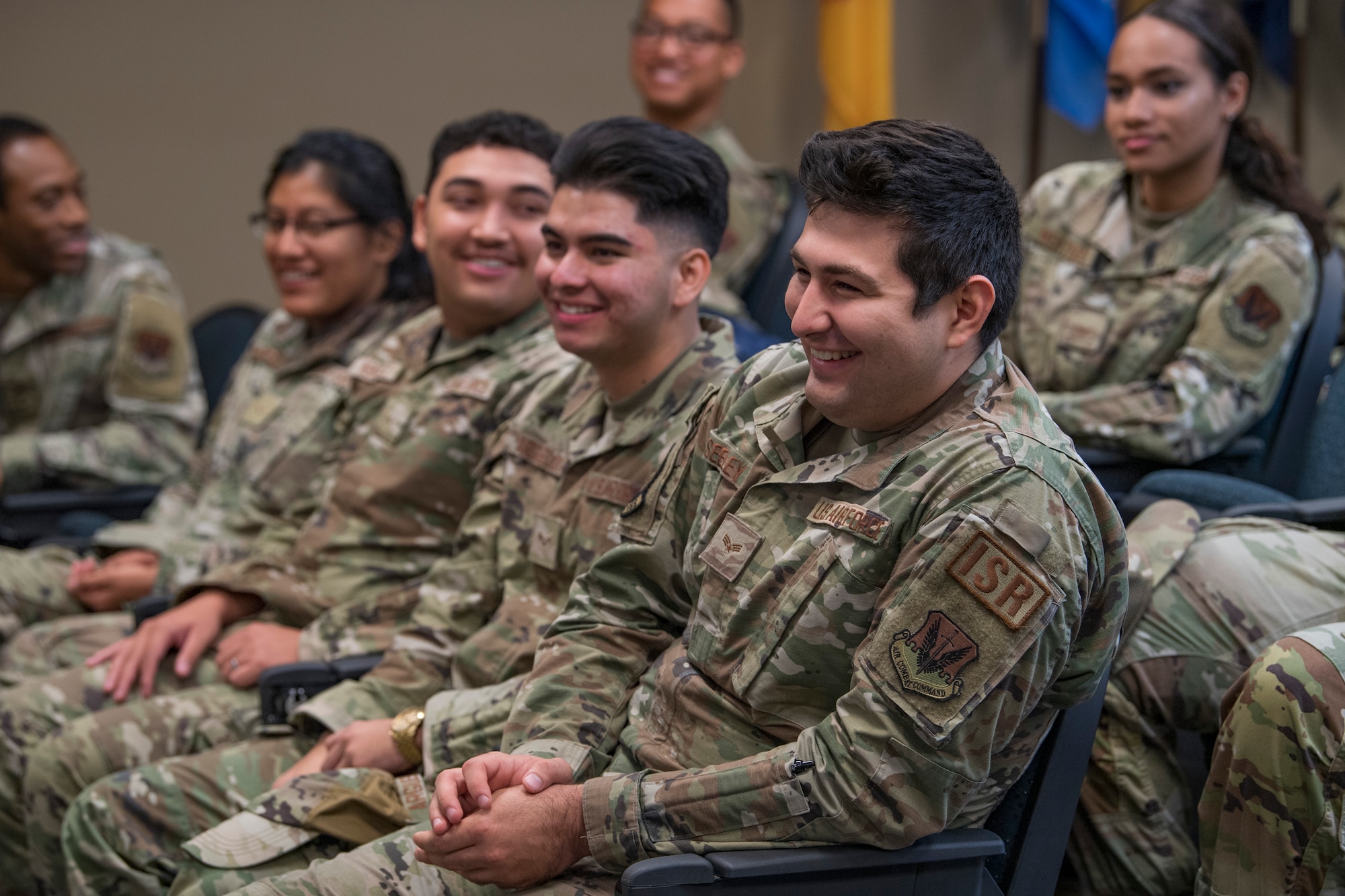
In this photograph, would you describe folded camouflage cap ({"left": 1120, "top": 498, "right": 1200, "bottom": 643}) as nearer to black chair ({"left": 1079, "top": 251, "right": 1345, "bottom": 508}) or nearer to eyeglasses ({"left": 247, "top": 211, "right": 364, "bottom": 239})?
black chair ({"left": 1079, "top": 251, "right": 1345, "bottom": 508})

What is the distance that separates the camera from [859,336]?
1.24 m

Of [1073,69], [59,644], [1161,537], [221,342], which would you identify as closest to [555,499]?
[1161,537]

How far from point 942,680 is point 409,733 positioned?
841 millimetres

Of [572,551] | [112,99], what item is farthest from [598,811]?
[112,99]

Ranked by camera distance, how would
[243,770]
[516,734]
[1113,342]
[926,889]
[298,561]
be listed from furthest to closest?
1. [1113,342]
2. [298,561]
3. [243,770]
4. [516,734]
5. [926,889]

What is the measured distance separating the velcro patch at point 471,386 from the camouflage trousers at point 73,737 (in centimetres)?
59

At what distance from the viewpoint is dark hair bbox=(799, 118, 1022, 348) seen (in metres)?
→ 1.22

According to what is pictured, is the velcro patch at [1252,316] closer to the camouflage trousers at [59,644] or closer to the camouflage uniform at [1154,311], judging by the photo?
the camouflage uniform at [1154,311]

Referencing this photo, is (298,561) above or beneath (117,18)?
beneath

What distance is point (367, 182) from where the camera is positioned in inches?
103

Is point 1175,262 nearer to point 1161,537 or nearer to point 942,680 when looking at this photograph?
point 1161,537

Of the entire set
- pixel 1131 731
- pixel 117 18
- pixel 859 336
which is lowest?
pixel 1131 731

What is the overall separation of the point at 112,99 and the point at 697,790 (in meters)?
4.16

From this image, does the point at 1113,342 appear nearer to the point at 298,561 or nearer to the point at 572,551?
the point at 572,551
